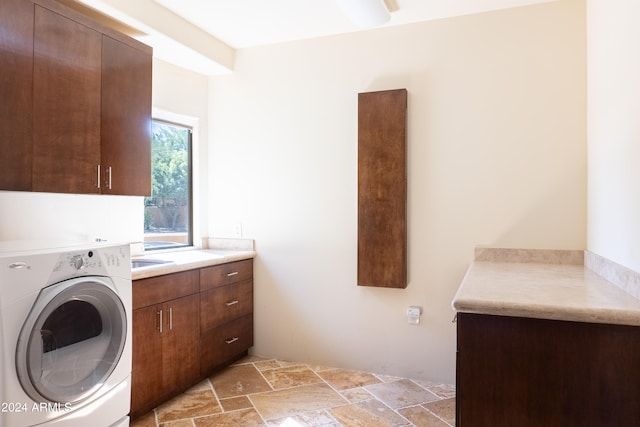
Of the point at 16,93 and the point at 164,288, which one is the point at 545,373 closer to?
the point at 164,288

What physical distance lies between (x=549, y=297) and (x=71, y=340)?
1.94m

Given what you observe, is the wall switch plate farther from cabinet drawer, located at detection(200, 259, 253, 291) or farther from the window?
the window

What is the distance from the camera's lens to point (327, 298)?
3104 millimetres

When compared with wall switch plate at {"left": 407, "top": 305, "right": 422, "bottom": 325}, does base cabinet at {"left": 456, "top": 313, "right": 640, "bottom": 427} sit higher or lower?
higher

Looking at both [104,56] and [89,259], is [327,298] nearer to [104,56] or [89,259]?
[89,259]

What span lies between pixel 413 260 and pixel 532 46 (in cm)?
160

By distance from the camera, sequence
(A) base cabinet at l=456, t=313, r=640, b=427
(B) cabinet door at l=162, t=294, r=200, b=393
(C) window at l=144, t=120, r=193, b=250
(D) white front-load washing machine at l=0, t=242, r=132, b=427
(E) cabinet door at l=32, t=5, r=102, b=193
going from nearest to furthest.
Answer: (A) base cabinet at l=456, t=313, r=640, b=427 → (D) white front-load washing machine at l=0, t=242, r=132, b=427 → (E) cabinet door at l=32, t=5, r=102, b=193 → (B) cabinet door at l=162, t=294, r=200, b=393 → (C) window at l=144, t=120, r=193, b=250

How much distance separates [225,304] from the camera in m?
2.97

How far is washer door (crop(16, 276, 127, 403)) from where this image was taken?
4.91 ft

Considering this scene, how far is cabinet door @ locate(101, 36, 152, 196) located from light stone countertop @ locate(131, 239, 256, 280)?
50cm

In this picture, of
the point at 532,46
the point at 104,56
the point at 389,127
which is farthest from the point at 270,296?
the point at 532,46

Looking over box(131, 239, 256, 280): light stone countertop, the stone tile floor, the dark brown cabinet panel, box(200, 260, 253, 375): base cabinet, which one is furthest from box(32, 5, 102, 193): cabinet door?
the dark brown cabinet panel

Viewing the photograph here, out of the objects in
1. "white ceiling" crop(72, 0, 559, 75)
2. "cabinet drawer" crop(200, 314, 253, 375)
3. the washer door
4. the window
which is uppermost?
"white ceiling" crop(72, 0, 559, 75)

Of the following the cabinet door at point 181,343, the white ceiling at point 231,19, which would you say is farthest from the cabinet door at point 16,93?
the cabinet door at point 181,343
